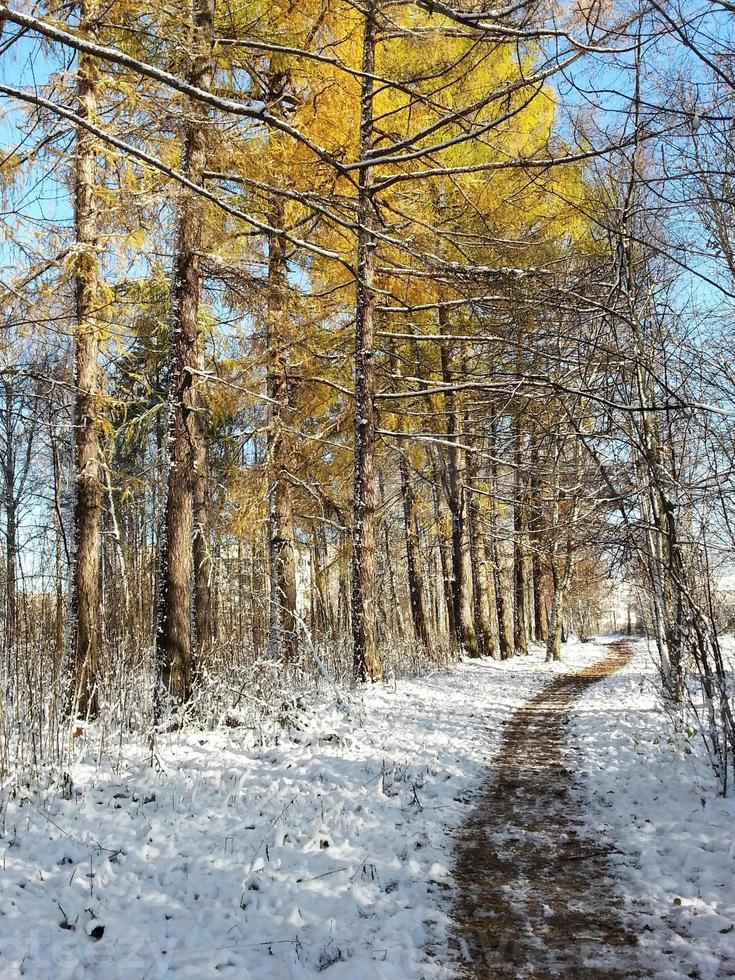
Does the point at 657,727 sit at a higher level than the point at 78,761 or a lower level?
lower

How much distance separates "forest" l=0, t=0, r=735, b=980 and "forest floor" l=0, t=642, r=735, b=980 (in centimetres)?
8

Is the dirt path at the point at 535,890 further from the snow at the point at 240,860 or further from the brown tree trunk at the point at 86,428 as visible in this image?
the brown tree trunk at the point at 86,428

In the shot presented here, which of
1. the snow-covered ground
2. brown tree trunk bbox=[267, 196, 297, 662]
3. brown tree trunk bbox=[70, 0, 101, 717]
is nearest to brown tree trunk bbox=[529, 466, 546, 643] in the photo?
brown tree trunk bbox=[267, 196, 297, 662]

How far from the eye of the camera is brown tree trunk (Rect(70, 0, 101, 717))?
27.9ft

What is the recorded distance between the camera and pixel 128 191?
7.46 m

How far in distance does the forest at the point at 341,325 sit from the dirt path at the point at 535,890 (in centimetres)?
9

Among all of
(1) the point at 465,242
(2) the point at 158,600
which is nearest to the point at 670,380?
(1) the point at 465,242

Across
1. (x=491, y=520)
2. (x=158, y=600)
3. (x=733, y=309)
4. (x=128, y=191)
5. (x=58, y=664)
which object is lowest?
(x=58, y=664)

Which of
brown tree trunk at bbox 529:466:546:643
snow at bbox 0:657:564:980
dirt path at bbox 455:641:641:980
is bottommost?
dirt path at bbox 455:641:641:980

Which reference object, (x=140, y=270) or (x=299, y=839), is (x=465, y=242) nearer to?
(x=140, y=270)

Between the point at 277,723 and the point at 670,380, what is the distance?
5.72 meters

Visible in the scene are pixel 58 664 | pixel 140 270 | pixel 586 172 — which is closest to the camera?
pixel 586 172

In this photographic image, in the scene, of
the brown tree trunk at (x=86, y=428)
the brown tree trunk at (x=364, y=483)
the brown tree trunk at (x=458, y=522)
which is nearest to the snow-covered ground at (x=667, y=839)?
the brown tree trunk at (x=364, y=483)

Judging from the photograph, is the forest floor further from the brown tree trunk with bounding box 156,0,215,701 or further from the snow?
the brown tree trunk with bounding box 156,0,215,701
